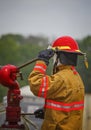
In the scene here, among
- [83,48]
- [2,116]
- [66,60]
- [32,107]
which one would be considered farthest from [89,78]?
[66,60]

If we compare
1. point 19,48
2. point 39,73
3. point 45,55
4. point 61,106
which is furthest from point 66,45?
point 19,48

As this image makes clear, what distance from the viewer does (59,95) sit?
3133 mm

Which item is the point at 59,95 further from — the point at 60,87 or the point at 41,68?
the point at 41,68

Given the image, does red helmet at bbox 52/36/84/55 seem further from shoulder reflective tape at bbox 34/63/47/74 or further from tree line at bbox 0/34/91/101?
tree line at bbox 0/34/91/101

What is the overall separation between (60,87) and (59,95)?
0.07 meters

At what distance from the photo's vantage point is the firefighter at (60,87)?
10.2 ft

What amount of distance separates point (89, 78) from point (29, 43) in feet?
6.58

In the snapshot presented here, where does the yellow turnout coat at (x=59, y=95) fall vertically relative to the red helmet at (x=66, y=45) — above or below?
below

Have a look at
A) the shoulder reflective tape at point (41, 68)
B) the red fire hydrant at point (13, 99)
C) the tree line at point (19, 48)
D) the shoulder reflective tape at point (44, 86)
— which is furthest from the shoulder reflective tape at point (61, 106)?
the tree line at point (19, 48)

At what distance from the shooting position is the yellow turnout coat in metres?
3.10

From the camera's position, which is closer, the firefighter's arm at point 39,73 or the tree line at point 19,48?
the firefighter's arm at point 39,73

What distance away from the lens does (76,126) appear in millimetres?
3297

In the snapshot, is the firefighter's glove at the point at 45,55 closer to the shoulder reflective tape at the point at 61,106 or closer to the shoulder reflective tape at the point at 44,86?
the shoulder reflective tape at the point at 44,86

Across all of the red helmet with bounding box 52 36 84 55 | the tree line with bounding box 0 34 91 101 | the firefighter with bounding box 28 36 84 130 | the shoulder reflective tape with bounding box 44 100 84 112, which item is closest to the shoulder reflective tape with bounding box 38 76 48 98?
the firefighter with bounding box 28 36 84 130
